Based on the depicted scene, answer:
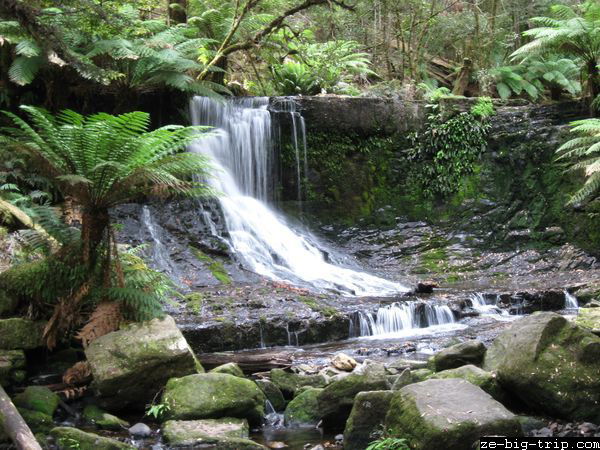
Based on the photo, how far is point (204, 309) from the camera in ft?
24.4

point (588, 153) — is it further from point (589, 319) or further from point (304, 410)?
point (304, 410)

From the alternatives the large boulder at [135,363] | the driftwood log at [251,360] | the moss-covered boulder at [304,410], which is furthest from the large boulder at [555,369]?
the large boulder at [135,363]

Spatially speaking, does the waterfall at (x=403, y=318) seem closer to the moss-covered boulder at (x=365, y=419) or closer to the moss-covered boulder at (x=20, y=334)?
the moss-covered boulder at (x=365, y=419)

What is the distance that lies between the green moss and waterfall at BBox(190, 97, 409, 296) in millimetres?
531

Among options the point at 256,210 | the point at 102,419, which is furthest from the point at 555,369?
the point at 256,210

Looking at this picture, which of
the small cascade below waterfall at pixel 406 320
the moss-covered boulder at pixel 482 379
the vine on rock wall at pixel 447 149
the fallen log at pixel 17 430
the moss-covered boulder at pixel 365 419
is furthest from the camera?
the vine on rock wall at pixel 447 149

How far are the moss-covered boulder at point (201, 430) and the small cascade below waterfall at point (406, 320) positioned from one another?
3.52 m

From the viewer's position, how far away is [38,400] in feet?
15.0

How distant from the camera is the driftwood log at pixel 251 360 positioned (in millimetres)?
5957

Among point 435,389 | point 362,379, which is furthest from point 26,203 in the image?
point 435,389

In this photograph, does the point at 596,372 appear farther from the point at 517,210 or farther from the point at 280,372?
the point at 517,210

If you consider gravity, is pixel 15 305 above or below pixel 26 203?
below

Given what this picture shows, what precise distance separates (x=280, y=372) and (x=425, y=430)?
215 cm

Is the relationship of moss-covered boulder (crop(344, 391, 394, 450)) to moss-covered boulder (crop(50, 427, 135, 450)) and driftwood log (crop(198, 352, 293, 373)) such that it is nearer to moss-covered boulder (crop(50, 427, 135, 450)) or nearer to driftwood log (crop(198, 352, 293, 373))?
moss-covered boulder (crop(50, 427, 135, 450))
